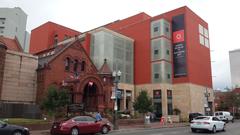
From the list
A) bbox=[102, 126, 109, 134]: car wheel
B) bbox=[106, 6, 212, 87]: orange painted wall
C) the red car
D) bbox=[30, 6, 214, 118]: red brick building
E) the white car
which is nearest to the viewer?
the red car

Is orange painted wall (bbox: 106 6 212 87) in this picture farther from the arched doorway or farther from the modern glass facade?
the arched doorway

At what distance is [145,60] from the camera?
59031mm

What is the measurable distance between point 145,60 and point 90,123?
124 feet

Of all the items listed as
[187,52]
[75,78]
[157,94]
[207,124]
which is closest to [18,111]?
[75,78]

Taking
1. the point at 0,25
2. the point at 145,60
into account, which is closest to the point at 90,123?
the point at 145,60

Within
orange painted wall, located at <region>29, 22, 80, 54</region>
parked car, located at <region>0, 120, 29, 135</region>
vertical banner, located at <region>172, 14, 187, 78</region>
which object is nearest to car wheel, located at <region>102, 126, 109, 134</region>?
parked car, located at <region>0, 120, 29, 135</region>

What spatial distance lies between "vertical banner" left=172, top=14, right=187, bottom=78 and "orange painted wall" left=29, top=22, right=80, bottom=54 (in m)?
33.7

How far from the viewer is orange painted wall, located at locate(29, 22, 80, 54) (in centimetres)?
7635

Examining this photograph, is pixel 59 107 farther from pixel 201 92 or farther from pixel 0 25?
pixel 0 25

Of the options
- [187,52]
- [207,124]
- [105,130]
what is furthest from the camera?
[187,52]

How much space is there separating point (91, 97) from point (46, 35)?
40475 millimetres

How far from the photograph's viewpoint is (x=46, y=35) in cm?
7662

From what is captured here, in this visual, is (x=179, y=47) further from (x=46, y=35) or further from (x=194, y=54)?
(x=46, y=35)

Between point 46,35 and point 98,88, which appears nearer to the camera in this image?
point 98,88
